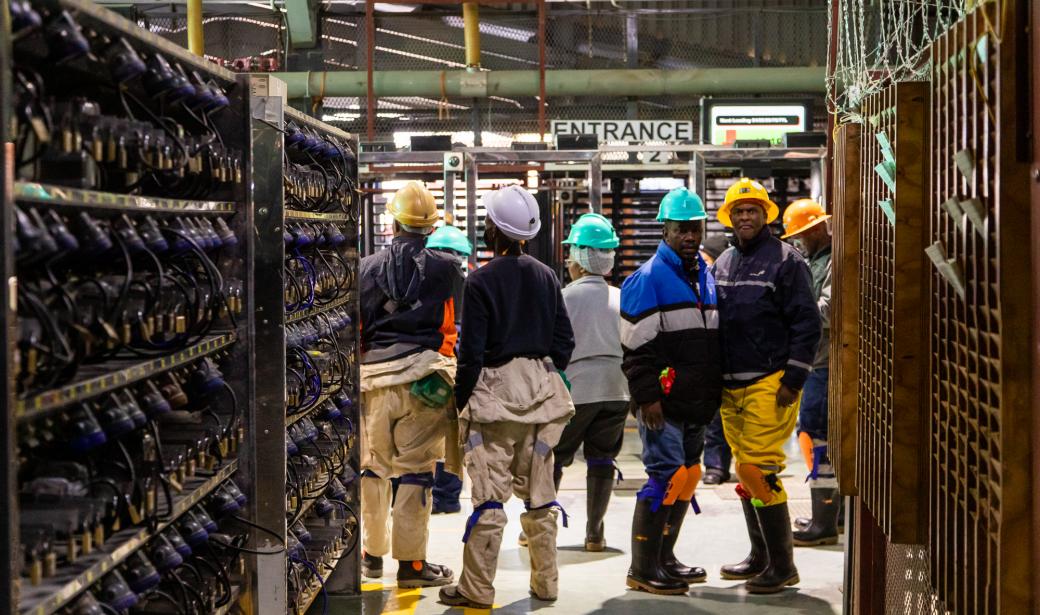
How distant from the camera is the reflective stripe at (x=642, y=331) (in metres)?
6.28

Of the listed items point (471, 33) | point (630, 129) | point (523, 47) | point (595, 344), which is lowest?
point (595, 344)

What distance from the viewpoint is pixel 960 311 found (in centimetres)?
283

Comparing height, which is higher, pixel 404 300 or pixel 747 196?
pixel 747 196

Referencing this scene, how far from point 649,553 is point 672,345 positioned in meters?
1.12

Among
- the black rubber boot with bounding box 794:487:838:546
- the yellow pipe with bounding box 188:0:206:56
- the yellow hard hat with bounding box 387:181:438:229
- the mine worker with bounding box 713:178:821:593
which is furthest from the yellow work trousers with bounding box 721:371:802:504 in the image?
the yellow pipe with bounding box 188:0:206:56

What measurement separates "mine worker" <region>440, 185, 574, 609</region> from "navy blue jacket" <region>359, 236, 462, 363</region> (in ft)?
1.65

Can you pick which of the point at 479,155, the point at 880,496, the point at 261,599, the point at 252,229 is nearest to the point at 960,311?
the point at 880,496

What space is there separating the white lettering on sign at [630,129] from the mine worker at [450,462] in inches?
177

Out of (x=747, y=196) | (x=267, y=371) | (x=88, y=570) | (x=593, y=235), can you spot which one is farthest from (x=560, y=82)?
(x=88, y=570)

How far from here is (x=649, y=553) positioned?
644 centimetres

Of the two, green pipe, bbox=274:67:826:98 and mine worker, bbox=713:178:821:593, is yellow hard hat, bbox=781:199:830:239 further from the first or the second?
green pipe, bbox=274:67:826:98

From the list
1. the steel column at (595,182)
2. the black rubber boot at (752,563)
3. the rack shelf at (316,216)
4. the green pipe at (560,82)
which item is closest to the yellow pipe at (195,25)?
the green pipe at (560,82)

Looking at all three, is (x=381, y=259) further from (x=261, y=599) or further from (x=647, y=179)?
(x=647, y=179)

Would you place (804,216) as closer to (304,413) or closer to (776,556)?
(776,556)
